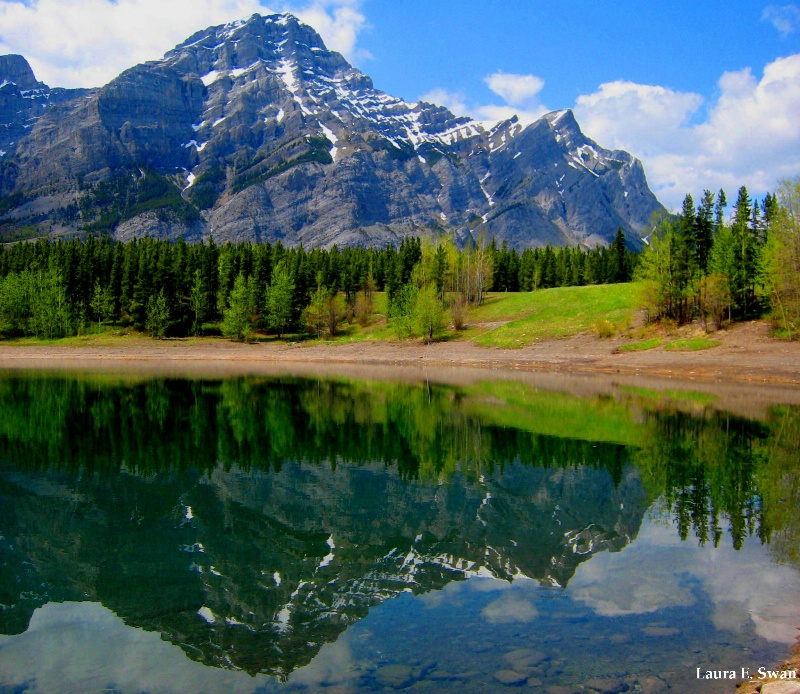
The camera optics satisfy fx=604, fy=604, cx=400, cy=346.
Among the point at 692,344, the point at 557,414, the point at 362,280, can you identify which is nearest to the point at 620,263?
the point at 362,280

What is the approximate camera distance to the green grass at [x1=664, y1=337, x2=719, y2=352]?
207ft

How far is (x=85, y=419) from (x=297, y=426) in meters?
12.1

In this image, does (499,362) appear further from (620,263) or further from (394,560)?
(620,263)

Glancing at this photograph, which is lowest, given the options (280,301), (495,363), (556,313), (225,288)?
(495,363)

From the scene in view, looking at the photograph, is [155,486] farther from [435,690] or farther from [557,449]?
[557,449]

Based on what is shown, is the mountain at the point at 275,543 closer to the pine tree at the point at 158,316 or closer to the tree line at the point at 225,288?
the tree line at the point at 225,288

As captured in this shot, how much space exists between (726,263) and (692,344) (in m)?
11.6

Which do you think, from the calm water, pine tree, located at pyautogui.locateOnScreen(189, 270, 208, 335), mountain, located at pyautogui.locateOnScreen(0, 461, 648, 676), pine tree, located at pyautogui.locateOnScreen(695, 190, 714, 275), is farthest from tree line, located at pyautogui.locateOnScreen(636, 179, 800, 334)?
pine tree, located at pyautogui.locateOnScreen(189, 270, 208, 335)

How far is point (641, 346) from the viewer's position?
68.5 metres

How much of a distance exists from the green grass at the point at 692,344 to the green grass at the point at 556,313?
11103mm

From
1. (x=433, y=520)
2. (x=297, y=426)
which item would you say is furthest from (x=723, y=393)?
(x=433, y=520)

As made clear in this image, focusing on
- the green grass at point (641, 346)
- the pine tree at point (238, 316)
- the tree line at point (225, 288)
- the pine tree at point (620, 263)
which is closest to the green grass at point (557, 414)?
the green grass at point (641, 346)

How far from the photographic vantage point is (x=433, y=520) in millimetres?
16422

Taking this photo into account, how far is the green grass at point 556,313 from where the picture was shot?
3172 inches
